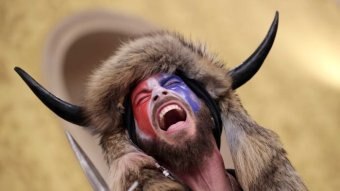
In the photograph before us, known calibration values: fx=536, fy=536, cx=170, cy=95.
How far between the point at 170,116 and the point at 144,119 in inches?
1.5

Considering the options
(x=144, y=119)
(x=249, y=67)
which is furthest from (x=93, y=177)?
(x=249, y=67)

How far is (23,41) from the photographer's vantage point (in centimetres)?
162

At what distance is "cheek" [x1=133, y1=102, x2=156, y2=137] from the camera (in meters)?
0.76

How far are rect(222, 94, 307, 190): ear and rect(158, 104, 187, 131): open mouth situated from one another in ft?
0.26

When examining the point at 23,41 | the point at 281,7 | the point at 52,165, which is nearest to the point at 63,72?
the point at 23,41

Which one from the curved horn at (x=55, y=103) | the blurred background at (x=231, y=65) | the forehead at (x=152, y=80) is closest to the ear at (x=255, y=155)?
the forehead at (x=152, y=80)

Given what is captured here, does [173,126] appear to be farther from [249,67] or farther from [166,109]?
[249,67]

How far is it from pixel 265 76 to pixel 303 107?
183 mm

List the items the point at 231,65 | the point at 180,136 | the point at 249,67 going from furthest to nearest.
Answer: the point at 231,65 < the point at 249,67 < the point at 180,136

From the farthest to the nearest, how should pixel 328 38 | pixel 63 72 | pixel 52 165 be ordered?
pixel 328 38 → pixel 63 72 → pixel 52 165

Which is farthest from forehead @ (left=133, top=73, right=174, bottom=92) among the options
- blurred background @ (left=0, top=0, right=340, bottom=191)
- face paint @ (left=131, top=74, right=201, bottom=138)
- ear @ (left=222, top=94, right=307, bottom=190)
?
blurred background @ (left=0, top=0, right=340, bottom=191)

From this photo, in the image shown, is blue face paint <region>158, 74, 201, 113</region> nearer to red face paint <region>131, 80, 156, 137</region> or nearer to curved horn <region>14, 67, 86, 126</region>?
red face paint <region>131, 80, 156, 137</region>

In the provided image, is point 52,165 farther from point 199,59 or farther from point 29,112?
point 199,59

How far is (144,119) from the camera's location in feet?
2.52
